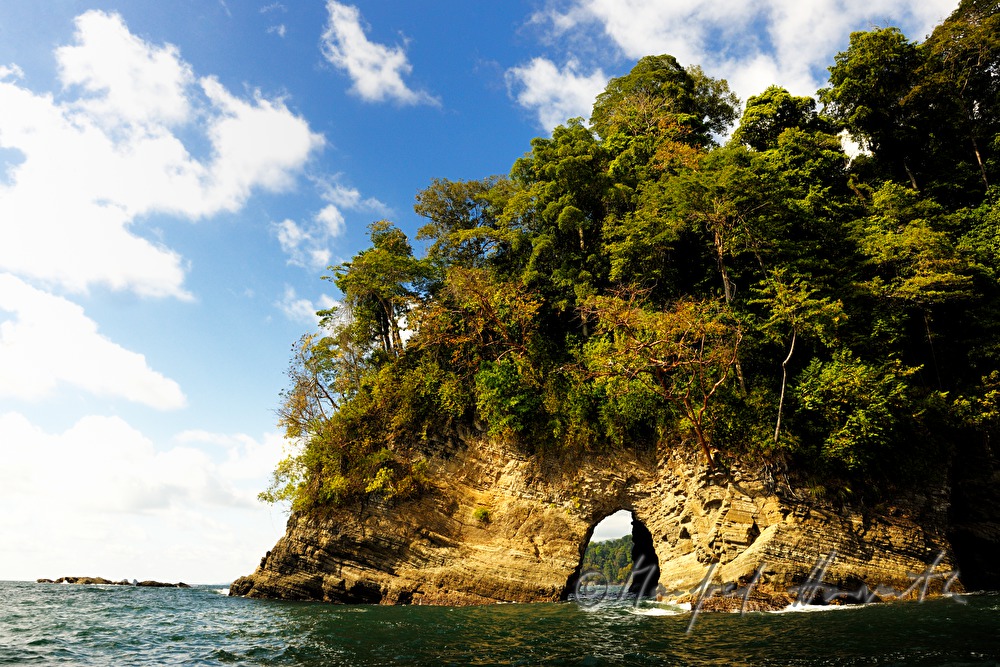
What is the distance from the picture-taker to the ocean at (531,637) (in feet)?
27.0

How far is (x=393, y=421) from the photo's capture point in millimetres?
22641

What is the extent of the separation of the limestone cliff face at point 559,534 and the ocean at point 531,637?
263 centimetres

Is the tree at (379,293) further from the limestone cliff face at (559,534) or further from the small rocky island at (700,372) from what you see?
the limestone cliff face at (559,534)

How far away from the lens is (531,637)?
1062cm

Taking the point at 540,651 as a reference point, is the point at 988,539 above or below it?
below

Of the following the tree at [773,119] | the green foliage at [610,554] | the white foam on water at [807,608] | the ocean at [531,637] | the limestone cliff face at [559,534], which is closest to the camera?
the ocean at [531,637]

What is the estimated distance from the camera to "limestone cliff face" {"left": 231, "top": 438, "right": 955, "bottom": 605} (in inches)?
657

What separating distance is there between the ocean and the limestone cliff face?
2631mm

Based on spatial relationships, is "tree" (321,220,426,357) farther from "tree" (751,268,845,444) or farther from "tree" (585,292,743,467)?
"tree" (751,268,845,444)

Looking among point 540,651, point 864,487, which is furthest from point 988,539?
point 540,651

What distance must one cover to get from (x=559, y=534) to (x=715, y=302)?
10.5m


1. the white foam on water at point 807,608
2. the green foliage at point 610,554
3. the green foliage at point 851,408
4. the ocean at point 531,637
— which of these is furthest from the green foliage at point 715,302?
the green foliage at point 610,554

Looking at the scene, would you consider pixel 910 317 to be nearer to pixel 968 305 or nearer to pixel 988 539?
pixel 968 305

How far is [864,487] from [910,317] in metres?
7.80
